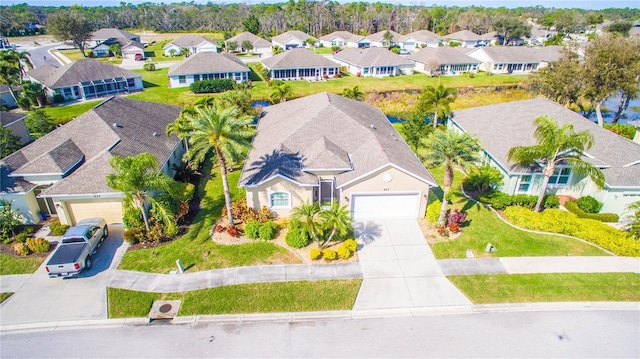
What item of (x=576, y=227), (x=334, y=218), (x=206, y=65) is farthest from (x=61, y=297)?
(x=206, y=65)

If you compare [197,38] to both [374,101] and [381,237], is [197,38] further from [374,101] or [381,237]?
[381,237]

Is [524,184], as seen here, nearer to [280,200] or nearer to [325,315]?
[280,200]

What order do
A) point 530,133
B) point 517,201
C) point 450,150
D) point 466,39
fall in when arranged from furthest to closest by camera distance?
point 466,39 < point 530,133 < point 517,201 < point 450,150

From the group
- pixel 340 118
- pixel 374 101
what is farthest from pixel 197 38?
pixel 340 118

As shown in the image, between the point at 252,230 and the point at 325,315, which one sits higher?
the point at 252,230

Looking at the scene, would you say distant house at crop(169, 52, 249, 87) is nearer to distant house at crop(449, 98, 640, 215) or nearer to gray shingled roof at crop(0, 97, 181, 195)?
gray shingled roof at crop(0, 97, 181, 195)

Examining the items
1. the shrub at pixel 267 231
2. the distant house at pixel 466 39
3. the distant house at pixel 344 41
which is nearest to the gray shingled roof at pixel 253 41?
the distant house at pixel 344 41

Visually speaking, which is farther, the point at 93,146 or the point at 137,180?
the point at 93,146
